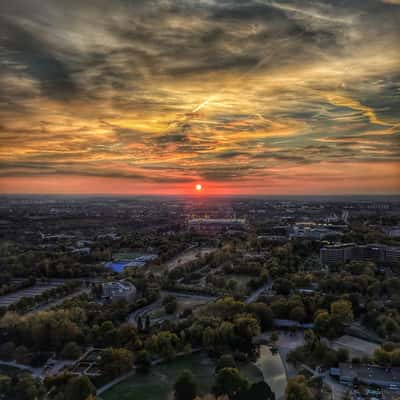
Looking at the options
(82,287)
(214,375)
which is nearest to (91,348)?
(214,375)

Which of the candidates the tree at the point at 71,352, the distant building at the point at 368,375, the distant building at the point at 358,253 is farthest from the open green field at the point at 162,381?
the distant building at the point at 358,253

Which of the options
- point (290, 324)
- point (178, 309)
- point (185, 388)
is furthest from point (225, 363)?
point (178, 309)

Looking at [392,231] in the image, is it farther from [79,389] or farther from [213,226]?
[79,389]

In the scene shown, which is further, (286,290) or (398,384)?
(286,290)

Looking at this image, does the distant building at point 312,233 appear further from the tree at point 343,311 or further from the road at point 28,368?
the road at point 28,368

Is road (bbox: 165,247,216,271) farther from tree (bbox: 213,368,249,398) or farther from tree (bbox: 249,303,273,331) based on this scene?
tree (bbox: 213,368,249,398)

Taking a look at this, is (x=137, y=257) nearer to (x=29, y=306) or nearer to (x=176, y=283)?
(x=176, y=283)
